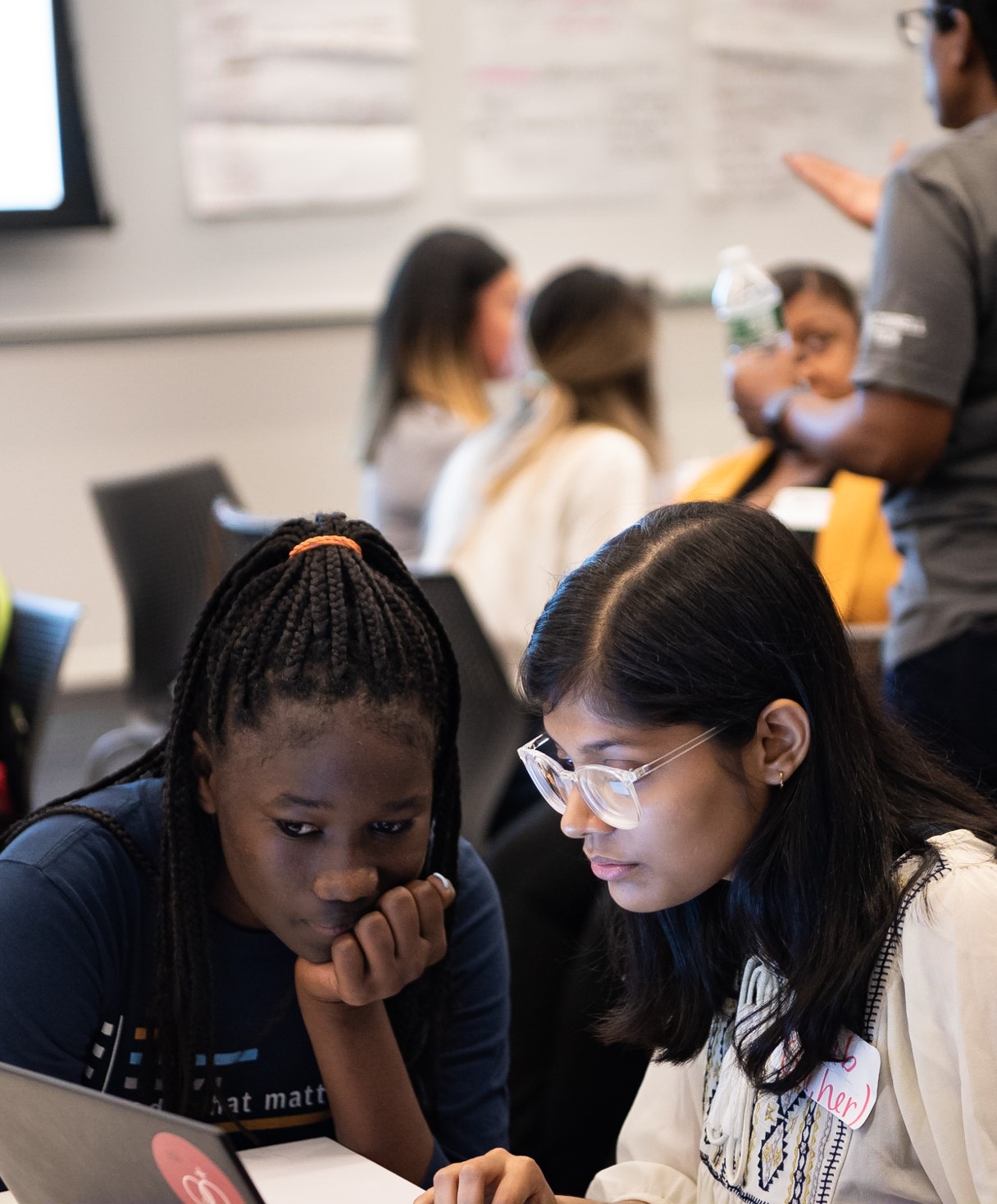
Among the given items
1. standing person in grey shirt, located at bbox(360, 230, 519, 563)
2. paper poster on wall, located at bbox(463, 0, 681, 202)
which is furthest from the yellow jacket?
paper poster on wall, located at bbox(463, 0, 681, 202)

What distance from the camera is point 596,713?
42.5 inches

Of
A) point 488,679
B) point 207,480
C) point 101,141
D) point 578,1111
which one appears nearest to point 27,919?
point 578,1111

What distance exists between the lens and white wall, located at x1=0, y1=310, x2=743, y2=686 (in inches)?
153

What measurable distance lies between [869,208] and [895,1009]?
1.41 meters

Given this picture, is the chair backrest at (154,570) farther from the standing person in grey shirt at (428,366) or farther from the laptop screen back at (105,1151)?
the laptop screen back at (105,1151)

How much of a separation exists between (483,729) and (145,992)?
47.4 inches

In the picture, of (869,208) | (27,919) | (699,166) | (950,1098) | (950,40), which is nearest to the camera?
(950,1098)

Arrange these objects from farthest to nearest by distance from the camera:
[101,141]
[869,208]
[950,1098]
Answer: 1. [101,141]
2. [869,208]
3. [950,1098]

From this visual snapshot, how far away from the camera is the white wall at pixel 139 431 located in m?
3.88

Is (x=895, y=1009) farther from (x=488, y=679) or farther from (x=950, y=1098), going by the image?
(x=488, y=679)

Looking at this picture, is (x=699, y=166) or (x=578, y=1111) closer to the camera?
(x=578, y=1111)

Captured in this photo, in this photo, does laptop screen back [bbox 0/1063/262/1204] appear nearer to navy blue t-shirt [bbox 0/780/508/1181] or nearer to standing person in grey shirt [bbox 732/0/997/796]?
navy blue t-shirt [bbox 0/780/508/1181]

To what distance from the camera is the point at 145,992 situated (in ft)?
3.90

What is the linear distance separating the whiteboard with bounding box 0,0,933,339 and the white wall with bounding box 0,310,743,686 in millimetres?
94
